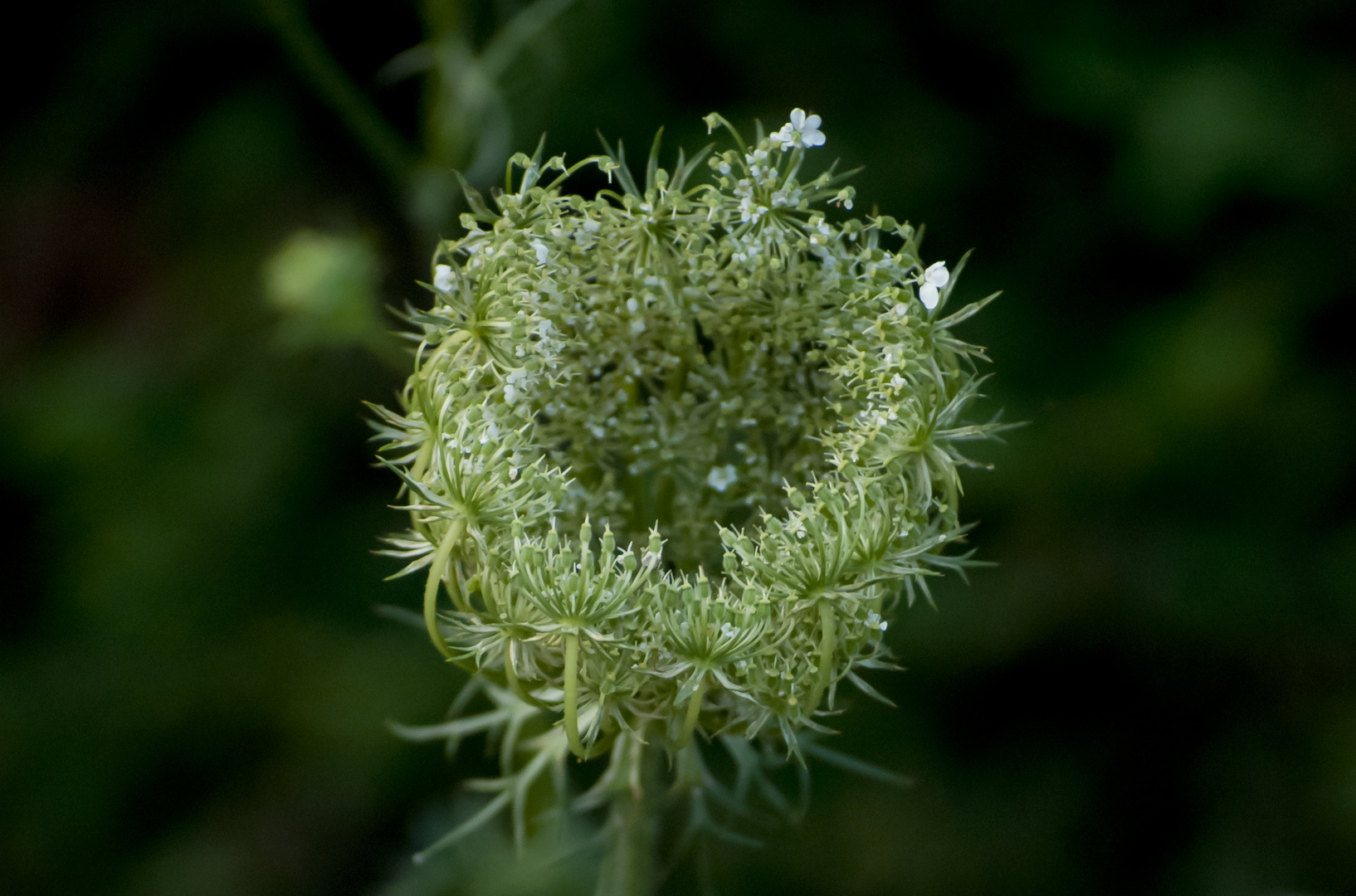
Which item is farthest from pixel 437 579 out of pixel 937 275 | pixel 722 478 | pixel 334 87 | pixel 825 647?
pixel 334 87

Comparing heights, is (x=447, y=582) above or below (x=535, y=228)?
below

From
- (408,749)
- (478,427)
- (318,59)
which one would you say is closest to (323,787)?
(408,749)

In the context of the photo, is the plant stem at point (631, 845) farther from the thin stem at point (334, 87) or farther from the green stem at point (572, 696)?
the thin stem at point (334, 87)

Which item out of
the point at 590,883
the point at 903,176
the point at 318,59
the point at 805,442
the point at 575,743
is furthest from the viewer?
the point at 903,176

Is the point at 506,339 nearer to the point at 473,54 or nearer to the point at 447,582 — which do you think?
the point at 447,582

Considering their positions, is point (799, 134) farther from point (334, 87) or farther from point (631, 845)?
point (334, 87)

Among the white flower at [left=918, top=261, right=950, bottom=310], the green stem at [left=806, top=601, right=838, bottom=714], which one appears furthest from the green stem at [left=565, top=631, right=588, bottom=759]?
the white flower at [left=918, top=261, right=950, bottom=310]
